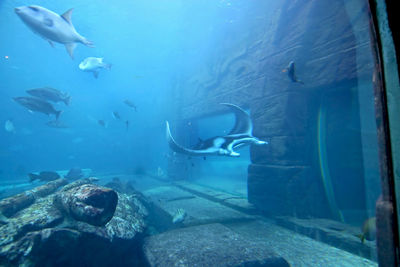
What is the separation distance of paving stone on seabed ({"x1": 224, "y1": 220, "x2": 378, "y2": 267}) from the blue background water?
8863mm

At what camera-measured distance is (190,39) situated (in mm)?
15938

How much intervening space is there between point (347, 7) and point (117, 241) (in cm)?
807

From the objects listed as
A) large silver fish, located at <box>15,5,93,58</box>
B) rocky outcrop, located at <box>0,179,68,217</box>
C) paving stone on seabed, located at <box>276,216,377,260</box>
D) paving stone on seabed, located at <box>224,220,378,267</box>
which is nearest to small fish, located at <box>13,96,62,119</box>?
rocky outcrop, located at <box>0,179,68,217</box>

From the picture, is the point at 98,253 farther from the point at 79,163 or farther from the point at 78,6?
the point at 79,163

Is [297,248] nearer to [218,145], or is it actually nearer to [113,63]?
[218,145]

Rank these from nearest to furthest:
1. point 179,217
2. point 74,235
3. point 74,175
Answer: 1. point 74,235
2. point 179,217
3. point 74,175

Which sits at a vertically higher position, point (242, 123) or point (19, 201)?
point (242, 123)

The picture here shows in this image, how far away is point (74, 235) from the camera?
3213mm

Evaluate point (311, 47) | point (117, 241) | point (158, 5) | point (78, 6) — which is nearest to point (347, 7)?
point (311, 47)

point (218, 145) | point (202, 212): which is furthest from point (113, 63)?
point (218, 145)

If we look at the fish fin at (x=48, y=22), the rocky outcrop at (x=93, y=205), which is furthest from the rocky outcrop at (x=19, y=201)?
the fish fin at (x=48, y=22)

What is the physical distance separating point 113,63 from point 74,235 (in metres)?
30.5

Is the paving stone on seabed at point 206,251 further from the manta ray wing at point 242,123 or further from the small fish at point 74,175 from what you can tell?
the small fish at point 74,175

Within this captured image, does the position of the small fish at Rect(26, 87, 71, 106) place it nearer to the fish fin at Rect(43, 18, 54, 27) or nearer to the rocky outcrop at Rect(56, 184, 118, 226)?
the fish fin at Rect(43, 18, 54, 27)
